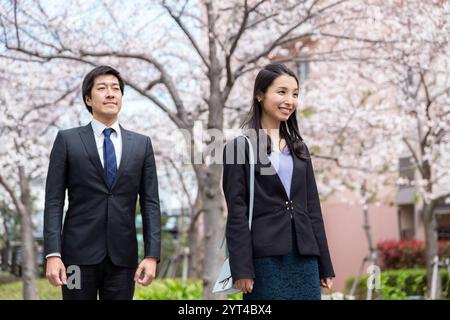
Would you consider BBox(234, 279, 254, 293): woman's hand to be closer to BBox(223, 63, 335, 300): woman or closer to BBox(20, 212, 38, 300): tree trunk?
Answer: BBox(223, 63, 335, 300): woman

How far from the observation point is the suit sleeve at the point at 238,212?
125 inches

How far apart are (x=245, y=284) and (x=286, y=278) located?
19 centimetres

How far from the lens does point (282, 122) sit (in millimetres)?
3549

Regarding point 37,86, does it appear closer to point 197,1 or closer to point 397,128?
point 197,1

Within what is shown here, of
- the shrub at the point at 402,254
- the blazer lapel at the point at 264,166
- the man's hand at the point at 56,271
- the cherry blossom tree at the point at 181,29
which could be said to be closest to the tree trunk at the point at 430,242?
the cherry blossom tree at the point at 181,29

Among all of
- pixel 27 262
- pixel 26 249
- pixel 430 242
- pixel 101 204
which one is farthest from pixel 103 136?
pixel 430 242

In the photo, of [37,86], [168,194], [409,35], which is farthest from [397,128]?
[168,194]

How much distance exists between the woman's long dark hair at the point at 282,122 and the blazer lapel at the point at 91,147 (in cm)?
72

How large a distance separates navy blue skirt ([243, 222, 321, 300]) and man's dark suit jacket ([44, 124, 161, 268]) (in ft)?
1.73

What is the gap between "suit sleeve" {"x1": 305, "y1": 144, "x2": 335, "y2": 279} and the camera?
3.37 m

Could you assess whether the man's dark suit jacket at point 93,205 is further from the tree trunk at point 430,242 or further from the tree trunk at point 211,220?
the tree trunk at point 430,242

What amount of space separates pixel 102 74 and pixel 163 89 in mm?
9097

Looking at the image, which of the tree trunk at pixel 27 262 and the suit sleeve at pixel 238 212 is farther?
the tree trunk at pixel 27 262

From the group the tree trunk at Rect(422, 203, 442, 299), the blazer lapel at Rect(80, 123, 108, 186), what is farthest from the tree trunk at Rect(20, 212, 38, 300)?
the blazer lapel at Rect(80, 123, 108, 186)
